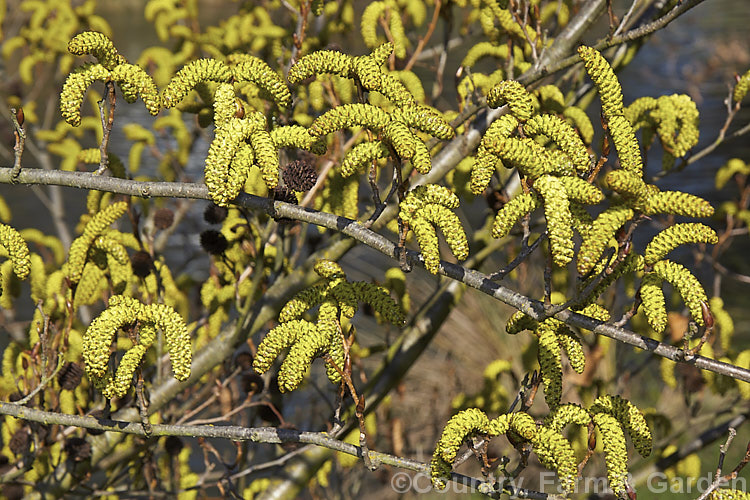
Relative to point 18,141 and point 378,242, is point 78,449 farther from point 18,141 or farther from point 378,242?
point 378,242

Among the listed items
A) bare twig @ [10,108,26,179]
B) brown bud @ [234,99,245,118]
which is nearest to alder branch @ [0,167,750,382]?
bare twig @ [10,108,26,179]

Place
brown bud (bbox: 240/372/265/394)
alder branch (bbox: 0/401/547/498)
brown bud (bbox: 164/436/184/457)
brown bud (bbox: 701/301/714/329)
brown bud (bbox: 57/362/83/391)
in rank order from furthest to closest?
1. brown bud (bbox: 164/436/184/457)
2. brown bud (bbox: 240/372/265/394)
3. brown bud (bbox: 57/362/83/391)
4. alder branch (bbox: 0/401/547/498)
5. brown bud (bbox: 701/301/714/329)

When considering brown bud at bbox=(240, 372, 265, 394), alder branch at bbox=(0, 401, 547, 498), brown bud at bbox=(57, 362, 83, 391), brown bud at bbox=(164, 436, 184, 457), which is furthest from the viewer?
brown bud at bbox=(164, 436, 184, 457)

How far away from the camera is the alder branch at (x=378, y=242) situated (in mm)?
1410

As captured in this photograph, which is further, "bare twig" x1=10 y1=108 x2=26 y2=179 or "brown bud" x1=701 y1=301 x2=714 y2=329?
"bare twig" x1=10 y1=108 x2=26 y2=179

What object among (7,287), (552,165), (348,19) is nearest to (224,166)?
(552,165)

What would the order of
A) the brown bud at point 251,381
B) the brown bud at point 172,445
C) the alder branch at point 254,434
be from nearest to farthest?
the alder branch at point 254,434 → the brown bud at point 251,381 → the brown bud at point 172,445

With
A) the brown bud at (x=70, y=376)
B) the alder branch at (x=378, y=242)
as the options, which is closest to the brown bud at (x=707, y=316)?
the alder branch at (x=378, y=242)

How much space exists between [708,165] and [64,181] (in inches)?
454

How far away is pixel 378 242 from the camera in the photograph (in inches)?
57.8

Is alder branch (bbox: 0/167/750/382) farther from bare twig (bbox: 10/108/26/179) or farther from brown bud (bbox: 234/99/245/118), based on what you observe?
brown bud (bbox: 234/99/245/118)

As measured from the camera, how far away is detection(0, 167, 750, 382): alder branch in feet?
4.63

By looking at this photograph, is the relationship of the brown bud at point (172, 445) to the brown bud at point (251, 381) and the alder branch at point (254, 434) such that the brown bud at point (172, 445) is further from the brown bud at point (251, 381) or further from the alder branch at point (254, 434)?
the alder branch at point (254, 434)

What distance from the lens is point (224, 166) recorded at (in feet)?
4.41
